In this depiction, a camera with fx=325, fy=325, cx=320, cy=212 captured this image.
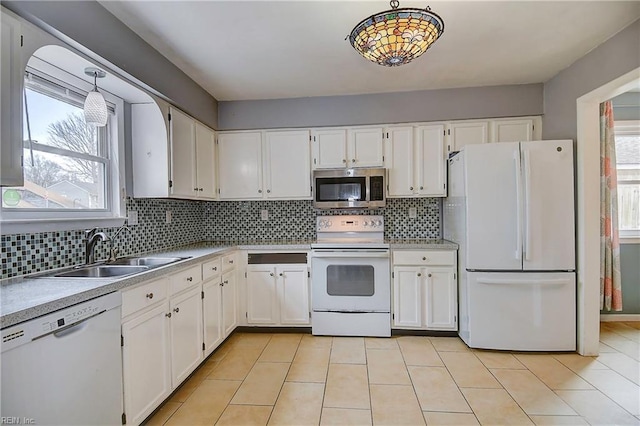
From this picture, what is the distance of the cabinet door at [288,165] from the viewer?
11.6 feet

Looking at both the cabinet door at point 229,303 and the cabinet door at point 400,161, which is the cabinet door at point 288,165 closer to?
the cabinet door at point 400,161

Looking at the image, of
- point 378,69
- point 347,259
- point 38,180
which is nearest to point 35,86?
point 38,180

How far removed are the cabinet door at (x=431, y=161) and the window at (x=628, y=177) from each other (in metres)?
1.99

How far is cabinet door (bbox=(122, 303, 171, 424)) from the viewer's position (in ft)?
5.61

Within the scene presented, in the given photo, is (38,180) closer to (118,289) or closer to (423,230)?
(118,289)

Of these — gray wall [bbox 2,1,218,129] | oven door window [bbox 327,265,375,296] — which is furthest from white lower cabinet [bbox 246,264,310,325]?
gray wall [bbox 2,1,218,129]

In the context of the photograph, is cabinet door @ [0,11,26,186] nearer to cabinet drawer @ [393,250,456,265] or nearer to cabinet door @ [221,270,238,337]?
cabinet door @ [221,270,238,337]

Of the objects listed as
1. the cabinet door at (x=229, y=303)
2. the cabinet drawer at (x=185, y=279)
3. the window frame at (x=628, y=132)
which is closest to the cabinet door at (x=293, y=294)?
the cabinet door at (x=229, y=303)

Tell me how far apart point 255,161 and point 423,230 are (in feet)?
6.66

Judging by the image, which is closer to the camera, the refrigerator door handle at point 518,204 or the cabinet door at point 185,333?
the cabinet door at point 185,333

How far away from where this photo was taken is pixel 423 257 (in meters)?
3.15

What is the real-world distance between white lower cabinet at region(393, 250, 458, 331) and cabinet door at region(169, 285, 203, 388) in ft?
5.94

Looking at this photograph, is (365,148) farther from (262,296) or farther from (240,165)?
(262,296)

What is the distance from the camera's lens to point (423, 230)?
366cm
